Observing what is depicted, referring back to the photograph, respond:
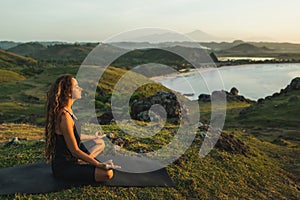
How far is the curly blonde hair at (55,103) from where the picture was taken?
261 inches

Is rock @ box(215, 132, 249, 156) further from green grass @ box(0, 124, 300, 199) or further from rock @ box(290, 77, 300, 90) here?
rock @ box(290, 77, 300, 90)

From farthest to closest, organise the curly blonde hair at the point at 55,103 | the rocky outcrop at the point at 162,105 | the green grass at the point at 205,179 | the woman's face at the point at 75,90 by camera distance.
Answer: the rocky outcrop at the point at 162,105, the green grass at the point at 205,179, the woman's face at the point at 75,90, the curly blonde hair at the point at 55,103

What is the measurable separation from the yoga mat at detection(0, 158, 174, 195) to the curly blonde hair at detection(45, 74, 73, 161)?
84 centimetres

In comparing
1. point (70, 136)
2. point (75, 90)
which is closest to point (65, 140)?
point (70, 136)

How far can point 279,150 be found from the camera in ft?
55.1

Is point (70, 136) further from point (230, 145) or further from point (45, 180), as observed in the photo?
point (230, 145)

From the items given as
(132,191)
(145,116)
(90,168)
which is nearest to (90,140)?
(90,168)

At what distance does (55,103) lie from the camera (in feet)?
21.7

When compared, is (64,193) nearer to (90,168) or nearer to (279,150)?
(90,168)

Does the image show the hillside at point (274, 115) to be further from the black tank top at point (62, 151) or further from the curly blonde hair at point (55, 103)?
the curly blonde hair at point (55, 103)

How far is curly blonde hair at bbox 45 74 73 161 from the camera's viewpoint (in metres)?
6.64

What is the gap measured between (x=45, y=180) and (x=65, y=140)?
1.41m

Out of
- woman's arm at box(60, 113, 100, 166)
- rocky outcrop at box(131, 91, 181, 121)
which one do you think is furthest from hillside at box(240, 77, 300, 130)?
woman's arm at box(60, 113, 100, 166)

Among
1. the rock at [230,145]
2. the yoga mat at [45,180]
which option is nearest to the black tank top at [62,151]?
the yoga mat at [45,180]
